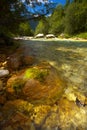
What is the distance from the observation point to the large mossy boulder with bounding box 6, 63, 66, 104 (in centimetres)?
489

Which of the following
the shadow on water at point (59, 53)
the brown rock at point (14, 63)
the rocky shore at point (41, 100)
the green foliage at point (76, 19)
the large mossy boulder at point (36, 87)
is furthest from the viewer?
the green foliage at point (76, 19)

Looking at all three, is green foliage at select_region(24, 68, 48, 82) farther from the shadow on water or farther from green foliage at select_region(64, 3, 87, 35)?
green foliage at select_region(64, 3, 87, 35)

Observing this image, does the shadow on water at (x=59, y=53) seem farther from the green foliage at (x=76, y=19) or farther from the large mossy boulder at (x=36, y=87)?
the green foliage at (x=76, y=19)

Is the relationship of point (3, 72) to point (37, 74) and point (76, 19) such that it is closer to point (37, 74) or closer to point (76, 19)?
point (37, 74)

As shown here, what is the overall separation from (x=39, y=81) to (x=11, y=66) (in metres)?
1.66

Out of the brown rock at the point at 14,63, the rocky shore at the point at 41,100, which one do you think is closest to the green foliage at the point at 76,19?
the brown rock at the point at 14,63

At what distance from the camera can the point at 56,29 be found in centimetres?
4172

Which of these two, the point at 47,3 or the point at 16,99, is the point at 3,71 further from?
the point at 47,3

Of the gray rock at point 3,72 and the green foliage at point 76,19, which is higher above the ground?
the gray rock at point 3,72

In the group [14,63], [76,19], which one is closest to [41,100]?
[14,63]

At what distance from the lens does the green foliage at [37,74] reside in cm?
532

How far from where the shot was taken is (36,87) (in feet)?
16.6

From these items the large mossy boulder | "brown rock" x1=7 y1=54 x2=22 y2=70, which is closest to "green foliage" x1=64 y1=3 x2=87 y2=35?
"brown rock" x1=7 y1=54 x2=22 y2=70

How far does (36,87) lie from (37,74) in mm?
462
